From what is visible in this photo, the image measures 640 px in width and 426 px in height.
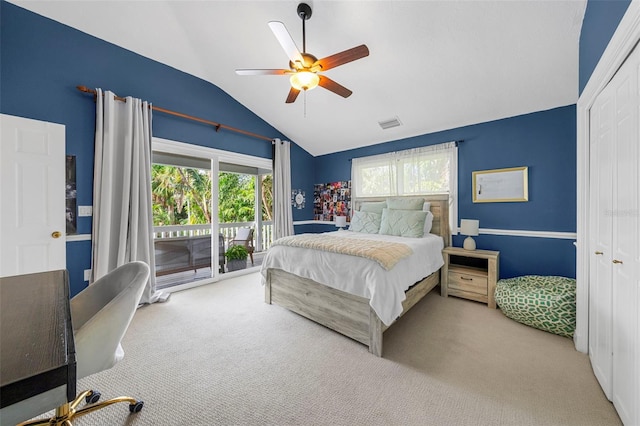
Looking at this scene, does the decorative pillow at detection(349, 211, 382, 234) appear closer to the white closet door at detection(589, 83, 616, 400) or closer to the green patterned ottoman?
the green patterned ottoman

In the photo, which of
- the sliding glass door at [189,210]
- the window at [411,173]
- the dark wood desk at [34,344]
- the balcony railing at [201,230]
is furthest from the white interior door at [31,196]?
the window at [411,173]

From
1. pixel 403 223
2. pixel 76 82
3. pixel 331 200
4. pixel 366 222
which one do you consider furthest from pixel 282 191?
pixel 76 82

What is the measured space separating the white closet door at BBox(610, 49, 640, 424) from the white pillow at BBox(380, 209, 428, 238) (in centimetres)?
182

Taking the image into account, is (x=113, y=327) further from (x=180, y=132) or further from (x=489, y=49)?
(x=489, y=49)

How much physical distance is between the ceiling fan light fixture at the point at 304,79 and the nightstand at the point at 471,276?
2.68 m

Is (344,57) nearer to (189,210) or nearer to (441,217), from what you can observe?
(441,217)

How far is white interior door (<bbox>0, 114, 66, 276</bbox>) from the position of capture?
7.24 ft

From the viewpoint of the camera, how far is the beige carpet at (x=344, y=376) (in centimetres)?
142

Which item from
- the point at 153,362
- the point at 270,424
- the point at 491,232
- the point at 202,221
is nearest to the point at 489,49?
the point at 491,232

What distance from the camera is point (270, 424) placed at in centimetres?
137

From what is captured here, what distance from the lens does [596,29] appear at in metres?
1.65

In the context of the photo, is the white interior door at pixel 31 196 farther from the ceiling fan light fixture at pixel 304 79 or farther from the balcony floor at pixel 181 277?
the ceiling fan light fixture at pixel 304 79

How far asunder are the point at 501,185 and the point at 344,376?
3.16m

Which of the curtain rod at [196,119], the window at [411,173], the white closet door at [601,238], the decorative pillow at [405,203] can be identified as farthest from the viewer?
the window at [411,173]
